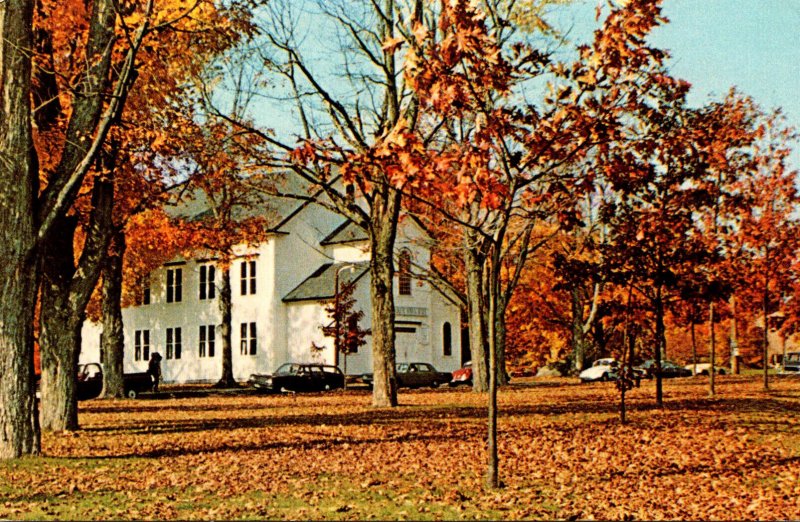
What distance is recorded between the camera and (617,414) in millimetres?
20344

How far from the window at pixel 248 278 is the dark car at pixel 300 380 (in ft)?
39.8

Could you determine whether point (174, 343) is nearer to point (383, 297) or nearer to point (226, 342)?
point (226, 342)

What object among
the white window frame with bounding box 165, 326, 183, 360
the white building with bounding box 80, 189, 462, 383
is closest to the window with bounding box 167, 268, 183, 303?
the white building with bounding box 80, 189, 462, 383

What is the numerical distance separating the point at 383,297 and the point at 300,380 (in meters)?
17.0

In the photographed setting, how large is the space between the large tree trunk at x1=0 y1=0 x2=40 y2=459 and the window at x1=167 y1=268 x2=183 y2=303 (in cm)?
4455

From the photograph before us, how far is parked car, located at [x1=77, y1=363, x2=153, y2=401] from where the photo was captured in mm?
35375

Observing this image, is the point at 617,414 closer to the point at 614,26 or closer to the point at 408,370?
the point at 614,26

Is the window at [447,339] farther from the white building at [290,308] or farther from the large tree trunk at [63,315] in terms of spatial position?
the large tree trunk at [63,315]

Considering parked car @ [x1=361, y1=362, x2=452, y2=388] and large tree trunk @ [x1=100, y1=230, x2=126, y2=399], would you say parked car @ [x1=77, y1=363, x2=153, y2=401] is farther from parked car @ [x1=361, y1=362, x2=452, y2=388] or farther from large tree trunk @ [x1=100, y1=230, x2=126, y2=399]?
parked car @ [x1=361, y1=362, x2=452, y2=388]

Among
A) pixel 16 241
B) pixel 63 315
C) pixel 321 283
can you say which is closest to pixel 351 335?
pixel 321 283

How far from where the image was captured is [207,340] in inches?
2190

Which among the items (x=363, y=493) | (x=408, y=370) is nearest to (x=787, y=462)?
(x=363, y=493)

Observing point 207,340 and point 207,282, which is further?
point 207,282

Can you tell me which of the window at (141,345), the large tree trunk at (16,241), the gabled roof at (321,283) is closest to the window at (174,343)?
the window at (141,345)
